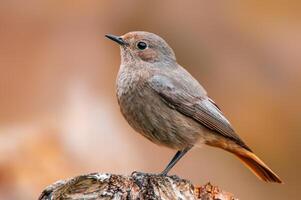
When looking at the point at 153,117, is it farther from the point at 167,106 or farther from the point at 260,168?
the point at 260,168

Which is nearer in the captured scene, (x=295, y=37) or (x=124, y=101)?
(x=124, y=101)

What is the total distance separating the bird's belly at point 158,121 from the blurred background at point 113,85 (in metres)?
1.88

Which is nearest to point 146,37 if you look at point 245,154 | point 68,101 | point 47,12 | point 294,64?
point 245,154

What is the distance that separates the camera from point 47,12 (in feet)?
36.0

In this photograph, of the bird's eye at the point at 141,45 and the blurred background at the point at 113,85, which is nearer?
the bird's eye at the point at 141,45

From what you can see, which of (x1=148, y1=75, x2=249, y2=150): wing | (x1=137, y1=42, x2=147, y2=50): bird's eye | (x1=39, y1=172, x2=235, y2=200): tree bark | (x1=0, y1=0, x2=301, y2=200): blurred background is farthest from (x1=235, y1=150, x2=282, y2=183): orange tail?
(x1=39, y1=172, x2=235, y2=200): tree bark

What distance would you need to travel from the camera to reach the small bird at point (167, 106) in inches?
301

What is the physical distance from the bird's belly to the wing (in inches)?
2.3

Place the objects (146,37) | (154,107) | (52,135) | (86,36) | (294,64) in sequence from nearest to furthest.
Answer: (154,107) < (146,37) < (52,135) < (86,36) < (294,64)

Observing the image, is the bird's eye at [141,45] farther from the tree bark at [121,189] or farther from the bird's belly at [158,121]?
the tree bark at [121,189]

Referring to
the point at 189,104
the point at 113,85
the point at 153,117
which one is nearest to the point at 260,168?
the point at 189,104

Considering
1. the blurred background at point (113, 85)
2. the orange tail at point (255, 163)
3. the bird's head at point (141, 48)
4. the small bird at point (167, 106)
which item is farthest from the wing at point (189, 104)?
the blurred background at point (113, 85)

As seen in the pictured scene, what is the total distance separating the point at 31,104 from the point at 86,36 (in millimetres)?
1154

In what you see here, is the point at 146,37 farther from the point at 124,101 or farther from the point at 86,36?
the point at 86,36
